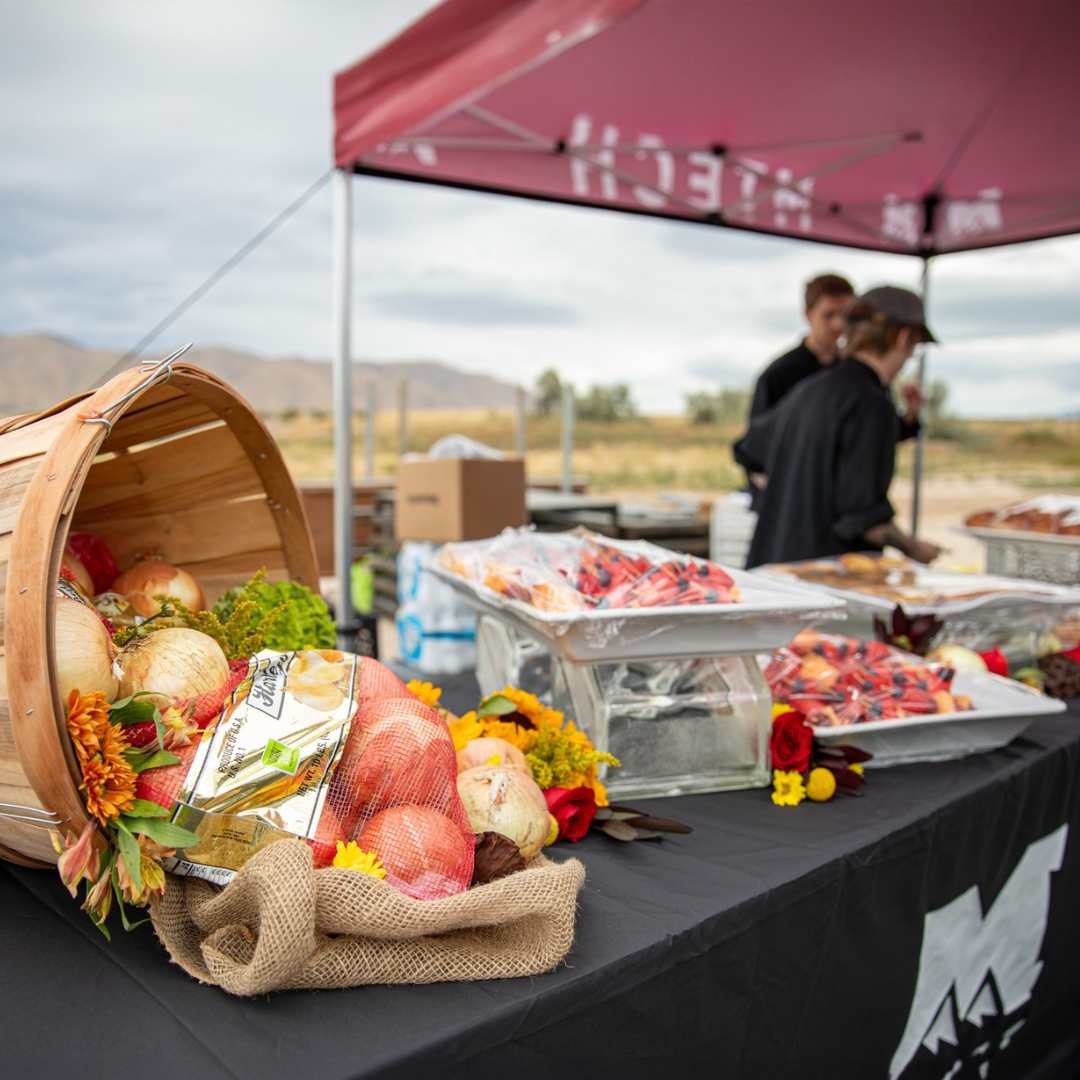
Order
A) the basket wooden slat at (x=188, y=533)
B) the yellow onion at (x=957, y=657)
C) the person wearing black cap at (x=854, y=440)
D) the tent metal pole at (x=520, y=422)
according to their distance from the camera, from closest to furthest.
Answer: the basket wooden slat at (x=188, y=533)
the yellow onion at (x=957, y=657)
the person wearing black cap at (x=854, y=440)
the tent metal pole at (x=520, y=422)

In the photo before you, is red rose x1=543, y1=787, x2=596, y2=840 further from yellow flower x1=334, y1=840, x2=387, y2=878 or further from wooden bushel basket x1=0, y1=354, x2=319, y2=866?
wooden bushel basket x1=0, y1=354, x2=319, y2=866

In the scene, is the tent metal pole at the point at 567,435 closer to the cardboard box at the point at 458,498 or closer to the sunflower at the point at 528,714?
the cardboard box at the point at 458,498

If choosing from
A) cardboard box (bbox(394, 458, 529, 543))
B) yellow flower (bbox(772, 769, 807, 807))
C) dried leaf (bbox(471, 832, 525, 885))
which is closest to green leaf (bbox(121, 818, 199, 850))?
dried leaf (bbox(471, 832, 525, 885))

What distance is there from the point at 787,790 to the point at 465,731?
0.47 metres

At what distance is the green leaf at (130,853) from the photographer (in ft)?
2.13

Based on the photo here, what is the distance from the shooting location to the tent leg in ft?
8.89

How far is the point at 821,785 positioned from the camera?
117 cm

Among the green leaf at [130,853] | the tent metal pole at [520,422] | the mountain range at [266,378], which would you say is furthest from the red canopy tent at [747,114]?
the mountain range at [266,378]

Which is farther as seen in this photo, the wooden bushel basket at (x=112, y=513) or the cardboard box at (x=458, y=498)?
the cardboard box at (x=458, y=498)

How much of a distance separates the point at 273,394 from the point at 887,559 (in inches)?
1302

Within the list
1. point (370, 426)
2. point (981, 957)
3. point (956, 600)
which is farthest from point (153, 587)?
point (370, 426)

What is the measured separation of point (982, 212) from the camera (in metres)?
4.23

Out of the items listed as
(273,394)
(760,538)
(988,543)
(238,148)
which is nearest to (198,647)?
(760,538)

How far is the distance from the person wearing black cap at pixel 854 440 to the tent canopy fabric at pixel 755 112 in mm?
937
